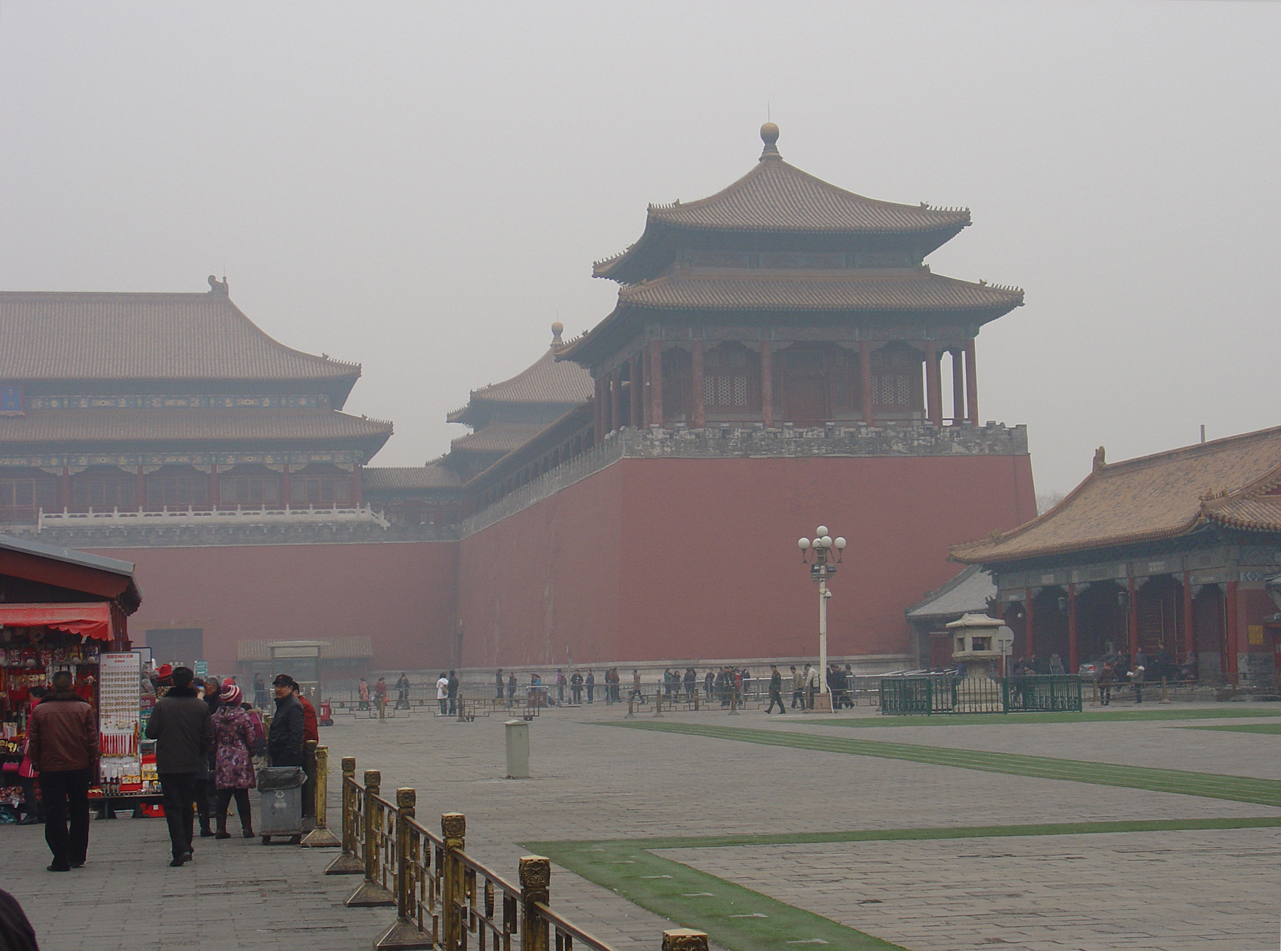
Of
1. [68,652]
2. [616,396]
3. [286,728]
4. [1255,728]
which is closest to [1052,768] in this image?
[1255,728]

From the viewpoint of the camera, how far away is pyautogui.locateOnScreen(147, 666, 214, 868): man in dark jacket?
9.02 m

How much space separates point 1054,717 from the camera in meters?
21.5

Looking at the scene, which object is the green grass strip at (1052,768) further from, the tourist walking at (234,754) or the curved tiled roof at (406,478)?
the curved tiled roof at (406,478)

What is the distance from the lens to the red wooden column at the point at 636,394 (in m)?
35.0

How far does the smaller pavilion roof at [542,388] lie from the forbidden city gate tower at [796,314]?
18.7 m

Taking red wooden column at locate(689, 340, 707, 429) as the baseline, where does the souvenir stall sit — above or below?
below

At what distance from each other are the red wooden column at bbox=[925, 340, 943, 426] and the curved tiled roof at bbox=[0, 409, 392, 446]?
20.3 meters

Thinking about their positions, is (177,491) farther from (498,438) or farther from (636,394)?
(636,394)

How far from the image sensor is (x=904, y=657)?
32219 millimetres

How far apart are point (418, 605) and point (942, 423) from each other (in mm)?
20795

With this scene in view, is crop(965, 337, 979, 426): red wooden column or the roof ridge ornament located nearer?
crop(965, 337, 979, 426): red wooden column

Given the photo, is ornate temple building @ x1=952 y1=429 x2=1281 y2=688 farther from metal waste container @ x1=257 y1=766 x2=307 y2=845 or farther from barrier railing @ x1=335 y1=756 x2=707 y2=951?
barrier railing @ x1=335 y1=756 x2=707 y2=951

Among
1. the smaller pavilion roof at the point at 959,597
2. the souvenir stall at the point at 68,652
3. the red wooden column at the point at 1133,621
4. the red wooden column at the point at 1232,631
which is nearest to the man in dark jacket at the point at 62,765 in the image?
the souvenir stall at the point at 68,652

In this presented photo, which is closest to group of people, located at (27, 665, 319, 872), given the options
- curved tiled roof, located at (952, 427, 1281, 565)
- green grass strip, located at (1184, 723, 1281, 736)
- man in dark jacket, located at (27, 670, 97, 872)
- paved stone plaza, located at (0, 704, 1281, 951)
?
man in dark jacket, located at (27, 670, 97, 872)
